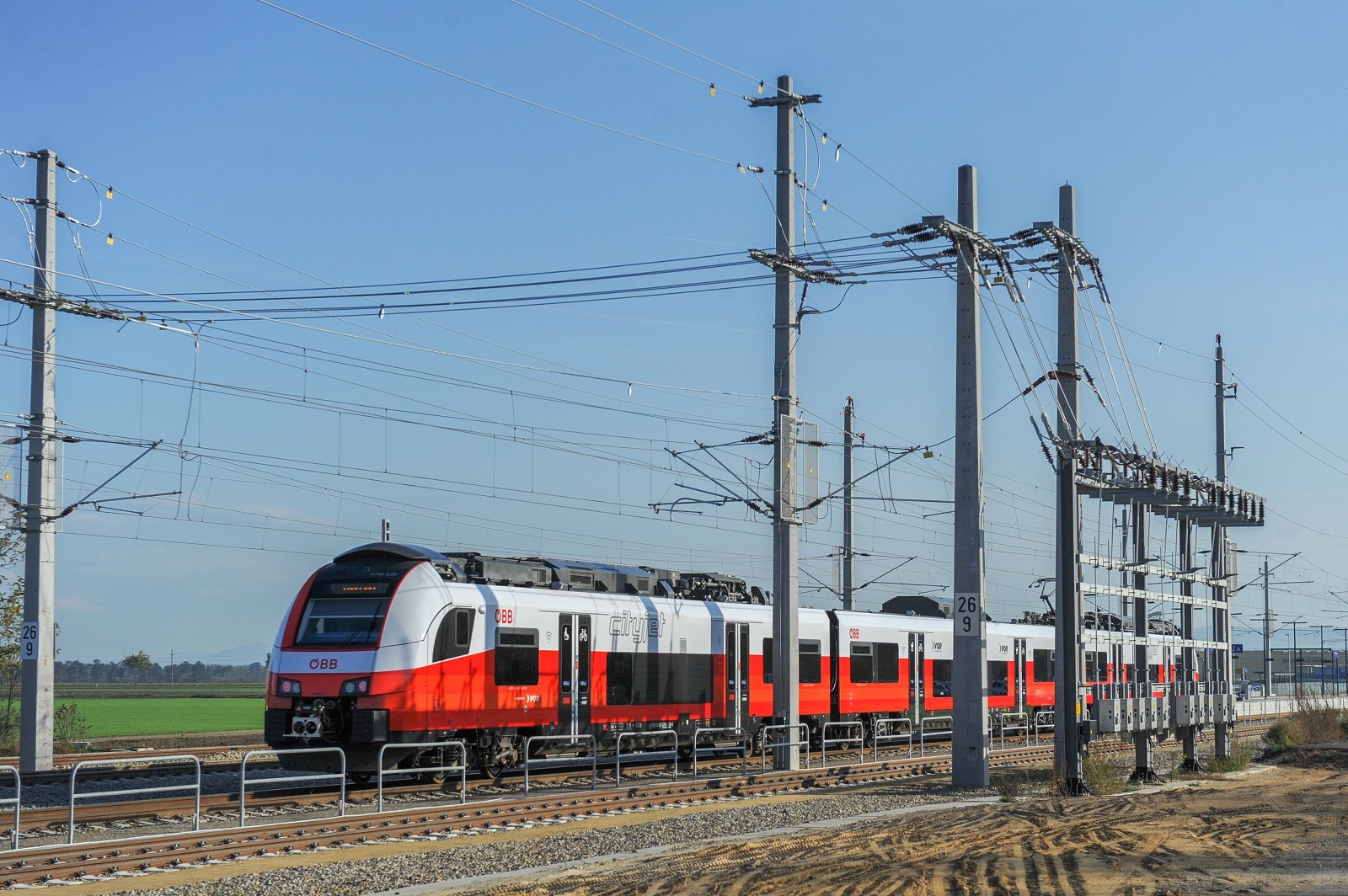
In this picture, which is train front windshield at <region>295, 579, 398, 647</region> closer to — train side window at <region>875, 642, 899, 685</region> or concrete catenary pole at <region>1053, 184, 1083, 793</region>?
concrete catenary pole at <region>1053, 184, 1083, 793</region>

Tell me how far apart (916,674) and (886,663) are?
1.56m

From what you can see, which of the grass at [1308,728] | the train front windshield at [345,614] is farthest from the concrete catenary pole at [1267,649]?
the train front windshield at [345,614]

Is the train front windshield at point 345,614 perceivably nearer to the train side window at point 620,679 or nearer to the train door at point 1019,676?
the train side window at point 620,679

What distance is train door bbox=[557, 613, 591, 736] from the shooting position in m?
25.9

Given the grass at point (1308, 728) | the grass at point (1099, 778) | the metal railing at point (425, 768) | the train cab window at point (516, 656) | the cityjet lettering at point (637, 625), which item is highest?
the cityjet lettering at point (637, 625)

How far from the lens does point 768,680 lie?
1241 inches

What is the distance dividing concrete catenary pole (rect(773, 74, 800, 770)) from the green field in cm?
3355

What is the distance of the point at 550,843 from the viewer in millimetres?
17469

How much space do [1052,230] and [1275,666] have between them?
5433 inches

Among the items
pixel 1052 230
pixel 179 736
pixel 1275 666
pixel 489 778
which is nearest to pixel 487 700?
pixel 489 778

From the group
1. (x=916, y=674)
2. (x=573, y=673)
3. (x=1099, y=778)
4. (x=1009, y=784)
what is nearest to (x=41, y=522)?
(x=573, y=673)

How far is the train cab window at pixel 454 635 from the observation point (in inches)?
922

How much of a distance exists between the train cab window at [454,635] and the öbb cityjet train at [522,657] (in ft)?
0.08

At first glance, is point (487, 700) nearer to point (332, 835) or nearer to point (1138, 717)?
point (332, 835)
